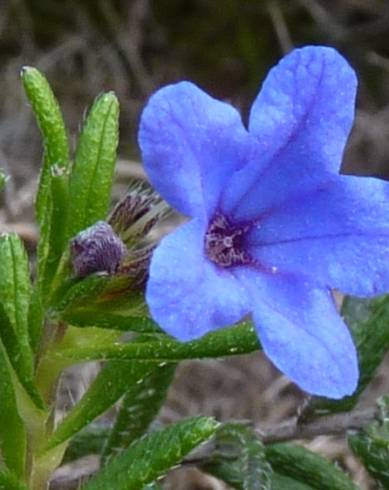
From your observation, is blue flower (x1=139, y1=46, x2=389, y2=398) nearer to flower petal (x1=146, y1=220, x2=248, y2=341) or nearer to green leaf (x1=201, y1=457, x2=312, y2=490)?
flower petal (x1=146, y1=220, x2=248, y2=341)

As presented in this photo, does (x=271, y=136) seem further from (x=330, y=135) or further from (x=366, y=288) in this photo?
(x=366, y=288)


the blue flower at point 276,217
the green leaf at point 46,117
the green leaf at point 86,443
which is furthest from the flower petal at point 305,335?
the green leaf at point 86,443

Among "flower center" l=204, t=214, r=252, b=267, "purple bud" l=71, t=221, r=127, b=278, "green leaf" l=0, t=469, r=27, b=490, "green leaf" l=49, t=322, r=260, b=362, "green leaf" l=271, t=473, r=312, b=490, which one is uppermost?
"purple bud" l=71, t=221, r=127, b=278

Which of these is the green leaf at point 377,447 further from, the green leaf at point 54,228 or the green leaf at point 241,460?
the green leaf at point 54,228

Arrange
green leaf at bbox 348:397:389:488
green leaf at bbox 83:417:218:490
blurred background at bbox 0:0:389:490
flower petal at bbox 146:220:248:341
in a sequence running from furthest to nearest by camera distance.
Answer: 1. blurred background at bbox 0:0:389:490
2. green leaf at bbox 348:397:389:488
3. green leaf at bbox 83:417:218:490
4. flower petal at bbox 146:220:248:341

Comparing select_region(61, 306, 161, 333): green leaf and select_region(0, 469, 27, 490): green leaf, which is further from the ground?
select_region(61, 306, 161, 333): green leaf

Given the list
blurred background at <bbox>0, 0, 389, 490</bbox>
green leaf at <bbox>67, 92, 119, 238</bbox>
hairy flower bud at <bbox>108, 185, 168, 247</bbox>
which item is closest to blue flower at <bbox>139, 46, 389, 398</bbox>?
hairy flower bud at <bbox>108, 185, 168, 247</bbox>
